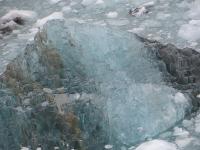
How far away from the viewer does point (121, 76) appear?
2.18m

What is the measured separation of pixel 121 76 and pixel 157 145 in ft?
1.22

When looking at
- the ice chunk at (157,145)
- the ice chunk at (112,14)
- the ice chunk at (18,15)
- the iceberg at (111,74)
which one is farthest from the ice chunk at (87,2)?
the ice chunk at (157,145)

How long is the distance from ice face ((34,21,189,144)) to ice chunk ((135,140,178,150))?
5 centimetres

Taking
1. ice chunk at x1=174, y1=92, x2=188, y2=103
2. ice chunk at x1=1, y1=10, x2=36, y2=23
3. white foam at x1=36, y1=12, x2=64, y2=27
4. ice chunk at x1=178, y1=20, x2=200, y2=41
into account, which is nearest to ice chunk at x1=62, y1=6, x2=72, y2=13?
white foam at x1=36, y1=12, x2=64, y2=27

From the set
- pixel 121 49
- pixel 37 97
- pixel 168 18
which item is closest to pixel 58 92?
pixel 37 97

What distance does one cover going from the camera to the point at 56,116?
2.04m

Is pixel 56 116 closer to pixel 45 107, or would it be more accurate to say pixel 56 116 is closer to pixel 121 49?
pixel 45 107

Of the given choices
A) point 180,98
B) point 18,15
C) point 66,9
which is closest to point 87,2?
point 66,9

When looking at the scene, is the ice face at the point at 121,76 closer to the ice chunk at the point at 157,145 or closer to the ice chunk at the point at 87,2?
the ice chunk at the point at 157,145

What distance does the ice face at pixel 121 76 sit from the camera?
2.05 m

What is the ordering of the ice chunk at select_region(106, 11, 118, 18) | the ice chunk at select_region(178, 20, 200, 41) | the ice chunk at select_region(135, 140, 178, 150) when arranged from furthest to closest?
the ice chunk at select_region(106, 11, 118, 18), the ice chunk at select_region(178, 20, 200, 41), the ice chunk at select_region(135, 140, 178, 150)

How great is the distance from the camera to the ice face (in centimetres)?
205

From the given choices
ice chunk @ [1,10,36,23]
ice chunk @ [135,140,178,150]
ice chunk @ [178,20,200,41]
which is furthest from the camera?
ice chunk @ [1,10,36,23]

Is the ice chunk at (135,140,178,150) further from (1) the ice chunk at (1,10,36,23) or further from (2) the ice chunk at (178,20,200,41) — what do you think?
(1) the ice chunk at (1,10,36,23)
